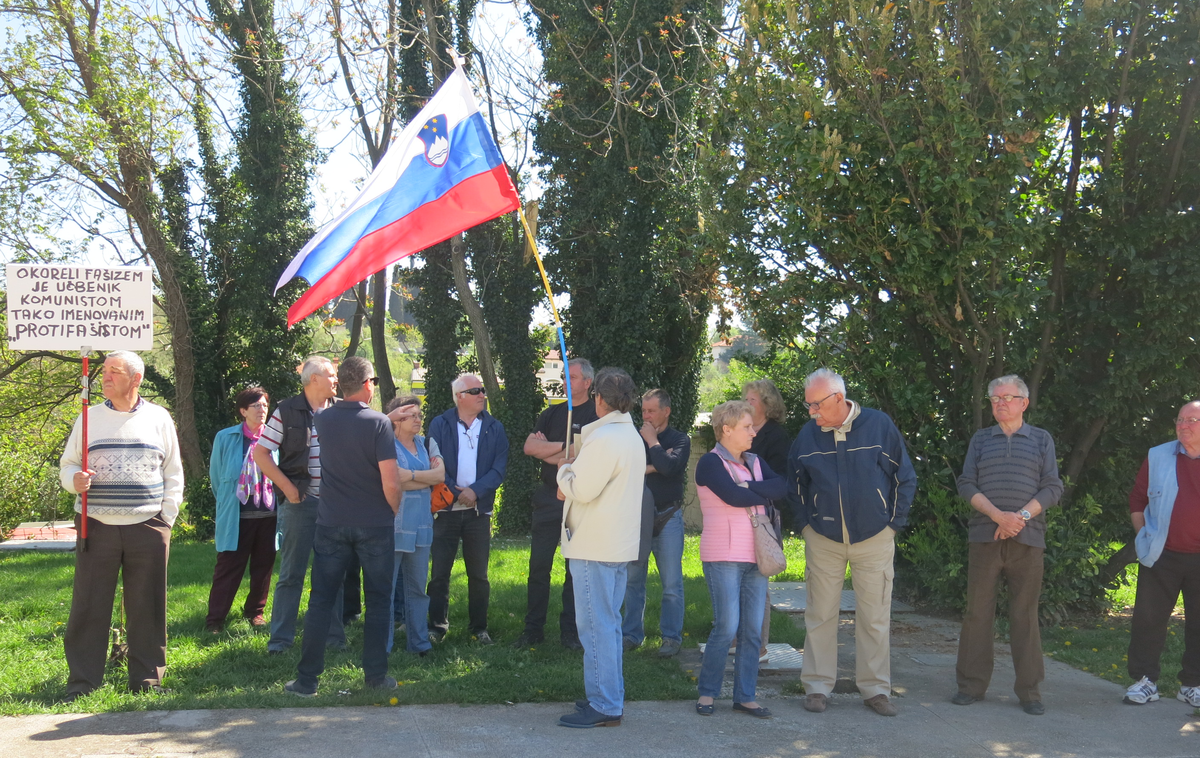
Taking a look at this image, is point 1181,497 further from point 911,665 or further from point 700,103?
point 700,103

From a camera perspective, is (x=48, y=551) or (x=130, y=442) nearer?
(x=130, y=442)

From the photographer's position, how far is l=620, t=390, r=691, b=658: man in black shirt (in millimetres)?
6785

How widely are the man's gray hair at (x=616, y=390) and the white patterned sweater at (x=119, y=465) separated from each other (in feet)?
8.43

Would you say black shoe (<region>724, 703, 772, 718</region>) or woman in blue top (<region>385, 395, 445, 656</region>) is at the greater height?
woman in blue top (<region>385, 395, 445, 656</region>)

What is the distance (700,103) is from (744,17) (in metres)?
4.89

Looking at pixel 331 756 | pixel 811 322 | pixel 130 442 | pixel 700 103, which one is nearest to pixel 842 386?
pixel 811 322

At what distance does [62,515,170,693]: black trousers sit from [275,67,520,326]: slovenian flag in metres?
1.91

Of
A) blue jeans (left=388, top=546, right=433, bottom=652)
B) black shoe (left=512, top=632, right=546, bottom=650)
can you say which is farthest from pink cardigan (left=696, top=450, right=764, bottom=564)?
blue jeans (left=388, top=546, right=433, bottom=652)

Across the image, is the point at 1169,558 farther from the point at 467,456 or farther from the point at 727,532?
the point at 467,456

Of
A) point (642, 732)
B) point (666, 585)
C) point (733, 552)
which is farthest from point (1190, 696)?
point (642, 732)

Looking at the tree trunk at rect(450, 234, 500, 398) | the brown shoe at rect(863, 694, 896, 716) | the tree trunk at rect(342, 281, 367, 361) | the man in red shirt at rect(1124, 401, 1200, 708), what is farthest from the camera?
the tree trunk at rect(342, 281, 367, 361)

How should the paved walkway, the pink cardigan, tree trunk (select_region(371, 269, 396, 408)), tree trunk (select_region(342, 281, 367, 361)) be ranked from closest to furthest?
1. the paved walkway
2. the pink cardigan
3. tree trunk (select_region(371, 269, 396, 408))
4. tree trunk (select_region(342, 281, 367, 361))

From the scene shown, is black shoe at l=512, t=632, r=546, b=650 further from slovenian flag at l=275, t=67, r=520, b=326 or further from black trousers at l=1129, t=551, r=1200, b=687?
black trousers at l=1129, t=551, r=1200, b=687

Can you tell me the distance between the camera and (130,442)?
19.2 ft
